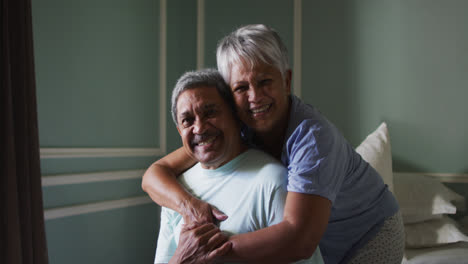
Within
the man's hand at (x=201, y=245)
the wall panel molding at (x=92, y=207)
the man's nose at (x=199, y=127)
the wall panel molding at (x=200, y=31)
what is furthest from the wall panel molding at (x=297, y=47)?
the man's hand at (x=201, y=245)

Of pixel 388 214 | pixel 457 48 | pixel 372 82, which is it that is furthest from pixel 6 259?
pixel 457 48

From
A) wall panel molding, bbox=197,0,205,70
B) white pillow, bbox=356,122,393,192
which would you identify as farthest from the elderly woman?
wall panel molding, bbox=197,0,205,70

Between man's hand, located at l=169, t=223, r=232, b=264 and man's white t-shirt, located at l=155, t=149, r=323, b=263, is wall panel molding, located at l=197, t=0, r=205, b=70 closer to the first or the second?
man's white t-shirt, located at l=155, t=149, r=323, b=263

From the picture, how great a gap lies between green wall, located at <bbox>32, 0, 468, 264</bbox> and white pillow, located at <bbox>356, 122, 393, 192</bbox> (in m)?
0.19

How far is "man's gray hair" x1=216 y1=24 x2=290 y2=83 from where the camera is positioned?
1.21 metres

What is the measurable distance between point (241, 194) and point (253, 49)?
48 centimetres

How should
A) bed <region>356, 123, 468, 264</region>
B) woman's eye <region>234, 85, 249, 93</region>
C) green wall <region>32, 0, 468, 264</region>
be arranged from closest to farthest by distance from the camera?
woman's eye <region>234, 85, 249, 93</region>
bed <region>356, 123, 468, 264</region>
green wall <region>32, 0, 468, 264</region>

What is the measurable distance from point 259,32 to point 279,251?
0.69m

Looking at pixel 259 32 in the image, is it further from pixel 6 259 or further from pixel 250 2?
pixel 250 2

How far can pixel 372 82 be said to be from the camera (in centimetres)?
253

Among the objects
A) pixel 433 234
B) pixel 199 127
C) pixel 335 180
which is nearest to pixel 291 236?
pixel 335 180

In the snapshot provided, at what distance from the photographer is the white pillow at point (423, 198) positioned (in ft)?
6.61

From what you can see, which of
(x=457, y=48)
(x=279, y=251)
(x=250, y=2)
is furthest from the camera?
(x=250, y=2)

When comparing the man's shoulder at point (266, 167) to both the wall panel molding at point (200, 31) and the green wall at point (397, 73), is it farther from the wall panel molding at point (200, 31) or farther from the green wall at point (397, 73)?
the wall panel molding at point (200, 31)
